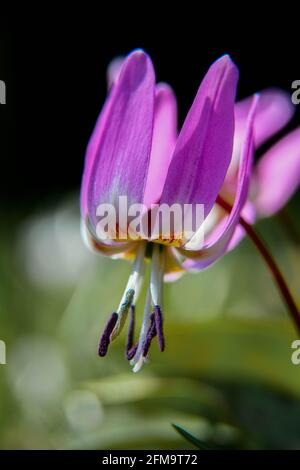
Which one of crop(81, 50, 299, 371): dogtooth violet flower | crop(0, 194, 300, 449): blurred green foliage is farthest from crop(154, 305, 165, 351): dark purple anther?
crop(0, 194, 300, 449): blurred green foliage

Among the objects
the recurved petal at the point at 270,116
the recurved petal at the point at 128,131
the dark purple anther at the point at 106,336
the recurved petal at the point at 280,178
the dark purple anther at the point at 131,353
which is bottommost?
the dark purple anther at the point at 131,353

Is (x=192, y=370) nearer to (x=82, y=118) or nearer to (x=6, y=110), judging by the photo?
(x=6, y=110)

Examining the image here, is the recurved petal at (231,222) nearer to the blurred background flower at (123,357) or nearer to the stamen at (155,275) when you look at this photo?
the stamen at (155,275)

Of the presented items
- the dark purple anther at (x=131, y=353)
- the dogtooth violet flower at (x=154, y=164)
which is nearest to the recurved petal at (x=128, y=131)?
the dogtooth violet flower at (x=154, y=164)

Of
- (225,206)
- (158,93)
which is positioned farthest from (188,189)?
(158,93)

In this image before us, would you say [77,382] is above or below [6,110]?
below

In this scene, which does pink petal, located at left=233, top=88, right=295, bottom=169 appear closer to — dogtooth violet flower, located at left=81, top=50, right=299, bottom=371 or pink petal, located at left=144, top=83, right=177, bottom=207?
pink petal, located at left=144, top=83, right=177, bottom=207

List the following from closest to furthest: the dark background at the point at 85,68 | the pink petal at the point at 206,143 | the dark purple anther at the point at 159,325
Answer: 1. the pink petal at the point at 206,143
2. the dark purple anther at the point at 159,325
3. the dark background at the point at 85,68
